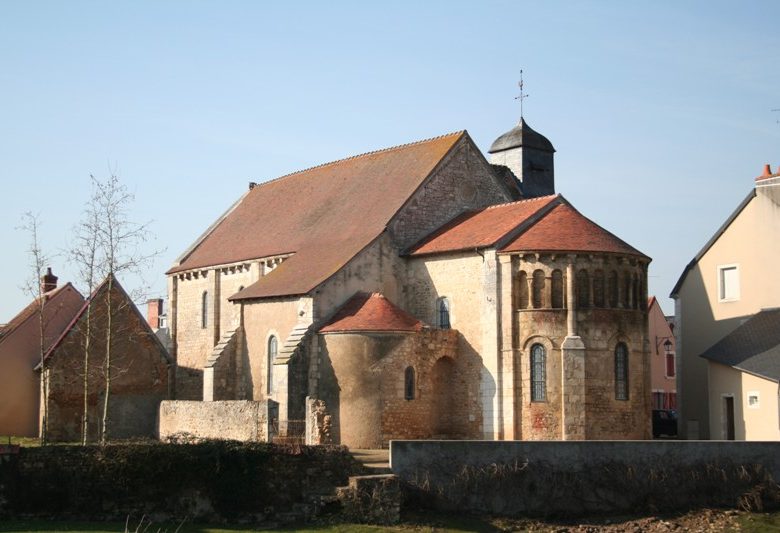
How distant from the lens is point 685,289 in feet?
133

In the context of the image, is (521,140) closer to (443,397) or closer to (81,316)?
(443,397)

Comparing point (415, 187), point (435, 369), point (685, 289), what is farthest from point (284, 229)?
point (685, 289)

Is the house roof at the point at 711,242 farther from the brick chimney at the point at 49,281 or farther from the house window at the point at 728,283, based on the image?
the brick chimney at the point at 49,281

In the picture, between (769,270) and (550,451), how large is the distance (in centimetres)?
1458

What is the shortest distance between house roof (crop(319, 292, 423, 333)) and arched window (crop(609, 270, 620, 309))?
6.11 meters

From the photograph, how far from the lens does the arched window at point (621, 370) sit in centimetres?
3384

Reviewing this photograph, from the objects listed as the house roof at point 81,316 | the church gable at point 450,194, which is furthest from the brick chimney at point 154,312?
the church gable at point 450,194

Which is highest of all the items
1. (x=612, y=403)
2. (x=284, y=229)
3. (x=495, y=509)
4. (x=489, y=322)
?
(x=284, y=229)

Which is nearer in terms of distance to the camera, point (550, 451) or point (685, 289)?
point (550, 451)

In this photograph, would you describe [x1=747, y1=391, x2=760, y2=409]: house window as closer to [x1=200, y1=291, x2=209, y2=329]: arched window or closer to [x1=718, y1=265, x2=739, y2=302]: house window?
[x1=718, y1=265, x2=739, y2=302]: house window

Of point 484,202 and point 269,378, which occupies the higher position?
point 484,202

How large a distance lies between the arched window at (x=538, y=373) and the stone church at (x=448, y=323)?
4cm

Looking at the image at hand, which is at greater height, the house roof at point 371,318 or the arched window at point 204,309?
the arched window at point 204,309

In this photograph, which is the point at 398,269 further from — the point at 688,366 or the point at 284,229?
the point at 688,366
